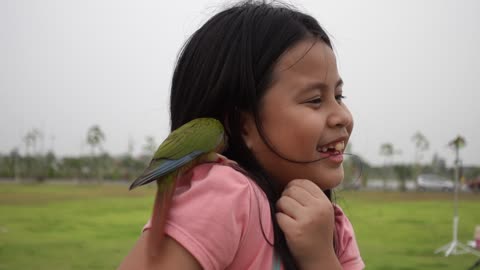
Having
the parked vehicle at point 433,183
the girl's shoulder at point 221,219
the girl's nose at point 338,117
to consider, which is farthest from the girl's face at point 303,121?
the parked vehicle at point 433,183

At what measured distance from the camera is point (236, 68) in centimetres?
73

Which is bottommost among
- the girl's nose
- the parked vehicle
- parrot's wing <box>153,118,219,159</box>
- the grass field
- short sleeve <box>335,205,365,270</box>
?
the parked vehicle

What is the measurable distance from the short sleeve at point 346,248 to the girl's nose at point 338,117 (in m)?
0.20

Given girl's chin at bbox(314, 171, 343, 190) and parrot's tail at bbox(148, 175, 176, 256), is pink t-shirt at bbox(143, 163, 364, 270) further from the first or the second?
girl's chin at bbox(314, 171, 343, 190)

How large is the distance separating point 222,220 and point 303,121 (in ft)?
0.72

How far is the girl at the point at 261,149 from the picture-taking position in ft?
1.92

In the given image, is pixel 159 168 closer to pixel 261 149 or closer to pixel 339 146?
pixel 261 149

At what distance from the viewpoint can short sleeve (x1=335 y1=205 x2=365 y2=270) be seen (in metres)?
0.80

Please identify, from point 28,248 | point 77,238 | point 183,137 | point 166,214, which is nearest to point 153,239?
point 166,214

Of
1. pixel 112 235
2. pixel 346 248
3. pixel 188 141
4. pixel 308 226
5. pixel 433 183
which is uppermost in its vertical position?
pixel 188 141

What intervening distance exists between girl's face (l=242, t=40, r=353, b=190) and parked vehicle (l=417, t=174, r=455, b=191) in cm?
2385

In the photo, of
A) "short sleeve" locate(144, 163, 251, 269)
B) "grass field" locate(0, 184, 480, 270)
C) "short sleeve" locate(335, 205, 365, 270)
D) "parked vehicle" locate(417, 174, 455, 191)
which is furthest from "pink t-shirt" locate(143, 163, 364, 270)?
"parked vehicle" locate(417, 174, 455, 191)

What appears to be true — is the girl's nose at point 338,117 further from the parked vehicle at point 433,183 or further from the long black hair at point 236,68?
the parked vehicle at point 433,183

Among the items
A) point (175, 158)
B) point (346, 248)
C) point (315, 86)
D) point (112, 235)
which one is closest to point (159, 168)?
point (175, 158)
